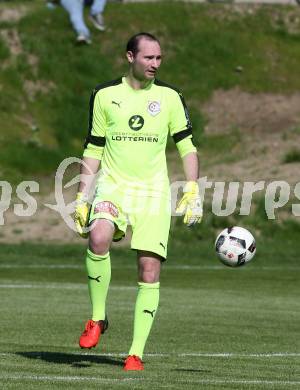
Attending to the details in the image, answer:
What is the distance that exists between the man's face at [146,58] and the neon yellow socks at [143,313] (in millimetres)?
1766

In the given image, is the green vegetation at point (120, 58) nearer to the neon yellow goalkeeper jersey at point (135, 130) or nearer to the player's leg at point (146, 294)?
the neon yellow goalkeeper jersey at point (135, 130)

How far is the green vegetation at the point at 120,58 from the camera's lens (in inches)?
1626

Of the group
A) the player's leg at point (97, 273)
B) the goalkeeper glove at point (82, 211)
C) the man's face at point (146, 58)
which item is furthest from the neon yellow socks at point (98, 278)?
the man's face at point (146, 58)

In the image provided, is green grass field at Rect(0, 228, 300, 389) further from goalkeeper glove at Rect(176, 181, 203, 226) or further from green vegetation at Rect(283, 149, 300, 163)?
green vegetation at Rect(283, 149, 300, 163)

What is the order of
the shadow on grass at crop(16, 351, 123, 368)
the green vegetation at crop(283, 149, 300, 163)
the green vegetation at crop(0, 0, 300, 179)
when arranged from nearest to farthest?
1. the shadow on grass at crop(16, 351, 123, 368)
2. the green vegetation at crop(283, 149, 300, 163)
3. the green vegetation at crop(0, 0, 300, 179)

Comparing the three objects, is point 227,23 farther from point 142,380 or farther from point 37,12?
point 142,380

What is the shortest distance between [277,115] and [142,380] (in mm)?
32071

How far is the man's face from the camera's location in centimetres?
1189

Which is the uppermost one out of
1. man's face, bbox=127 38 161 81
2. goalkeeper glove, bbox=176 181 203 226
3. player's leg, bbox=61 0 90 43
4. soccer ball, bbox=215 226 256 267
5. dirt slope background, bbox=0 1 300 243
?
man's face, bbox=127 38 161 81

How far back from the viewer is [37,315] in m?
17.4

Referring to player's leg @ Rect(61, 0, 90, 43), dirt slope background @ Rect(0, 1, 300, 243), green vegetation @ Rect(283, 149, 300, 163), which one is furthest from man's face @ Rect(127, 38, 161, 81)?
player's leg @ Rect(61, 0, 90, 43)

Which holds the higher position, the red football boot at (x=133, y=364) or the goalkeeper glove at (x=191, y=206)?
the goalkeeper glove at (x=191, y=206)

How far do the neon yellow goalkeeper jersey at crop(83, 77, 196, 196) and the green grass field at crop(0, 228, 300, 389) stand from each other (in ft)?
5.24

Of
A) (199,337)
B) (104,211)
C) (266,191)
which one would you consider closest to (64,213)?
(266,191)
